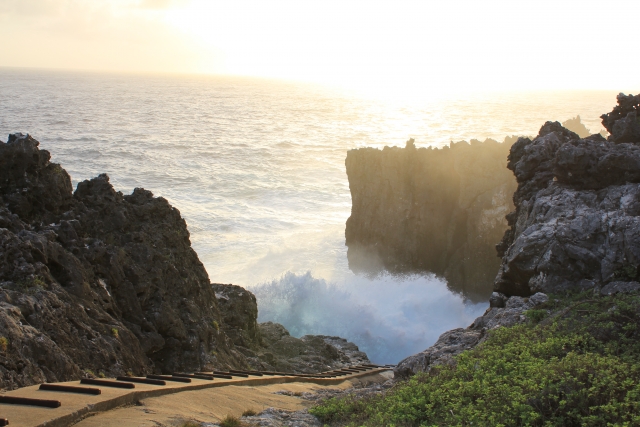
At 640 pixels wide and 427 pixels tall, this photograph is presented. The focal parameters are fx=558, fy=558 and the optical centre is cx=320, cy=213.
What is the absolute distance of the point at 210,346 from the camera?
46.2 ft

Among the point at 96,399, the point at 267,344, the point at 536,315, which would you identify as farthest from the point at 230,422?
the point at 267,344

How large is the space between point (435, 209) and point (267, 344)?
15.7 m

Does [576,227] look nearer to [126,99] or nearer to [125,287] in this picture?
[125,287]

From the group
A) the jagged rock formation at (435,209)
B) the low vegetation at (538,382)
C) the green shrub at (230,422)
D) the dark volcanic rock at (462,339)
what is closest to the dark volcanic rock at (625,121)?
the dark volcanic rock at (462,339)

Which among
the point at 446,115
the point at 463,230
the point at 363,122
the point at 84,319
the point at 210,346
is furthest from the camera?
the point at 446,115

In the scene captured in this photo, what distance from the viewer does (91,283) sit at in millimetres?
11820

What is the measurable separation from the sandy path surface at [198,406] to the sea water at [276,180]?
18.8m

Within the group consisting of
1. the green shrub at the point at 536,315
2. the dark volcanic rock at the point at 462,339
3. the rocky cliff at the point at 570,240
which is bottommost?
the dark volcanic rock at the point at 462,339

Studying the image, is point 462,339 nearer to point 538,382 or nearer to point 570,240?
point 570,240

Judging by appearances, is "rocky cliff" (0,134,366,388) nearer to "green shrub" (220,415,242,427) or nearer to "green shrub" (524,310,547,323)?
"green shrub" (220,415,242,427)

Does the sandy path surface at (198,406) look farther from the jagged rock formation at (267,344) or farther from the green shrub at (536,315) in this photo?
the jagged rock formation at (267,344)

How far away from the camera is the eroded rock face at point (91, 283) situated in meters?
9.28

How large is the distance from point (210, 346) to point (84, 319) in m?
4.08

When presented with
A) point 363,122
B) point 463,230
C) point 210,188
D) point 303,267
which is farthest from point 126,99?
point 463,230
